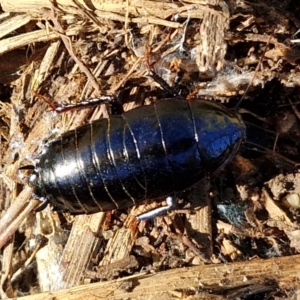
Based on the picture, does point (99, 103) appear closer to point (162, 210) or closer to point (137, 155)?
point (137, 155)

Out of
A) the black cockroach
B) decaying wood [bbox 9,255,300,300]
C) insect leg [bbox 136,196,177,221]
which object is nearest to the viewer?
the black cockroach

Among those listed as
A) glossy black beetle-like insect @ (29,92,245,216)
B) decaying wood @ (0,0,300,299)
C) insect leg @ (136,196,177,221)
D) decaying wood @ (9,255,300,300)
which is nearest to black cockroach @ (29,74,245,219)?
glossy black beetle-like insect @ (29,92,245,216)

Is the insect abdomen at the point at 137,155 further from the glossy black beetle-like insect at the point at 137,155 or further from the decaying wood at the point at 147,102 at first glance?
the decaying wood at the point at 147,102

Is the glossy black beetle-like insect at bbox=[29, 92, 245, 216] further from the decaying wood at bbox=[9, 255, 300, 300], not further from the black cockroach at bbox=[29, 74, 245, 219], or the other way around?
the decaying wood at bbox=[9, 255, 300, 300]

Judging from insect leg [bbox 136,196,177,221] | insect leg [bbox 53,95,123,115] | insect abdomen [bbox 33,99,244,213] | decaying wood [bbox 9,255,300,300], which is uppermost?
insect leg [bbox 53,95,123,115]

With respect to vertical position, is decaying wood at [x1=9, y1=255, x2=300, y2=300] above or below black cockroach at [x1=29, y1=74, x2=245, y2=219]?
below

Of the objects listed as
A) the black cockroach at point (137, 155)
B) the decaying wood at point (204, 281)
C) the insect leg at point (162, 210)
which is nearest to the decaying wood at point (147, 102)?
the decaying wood at point (204, 281)
